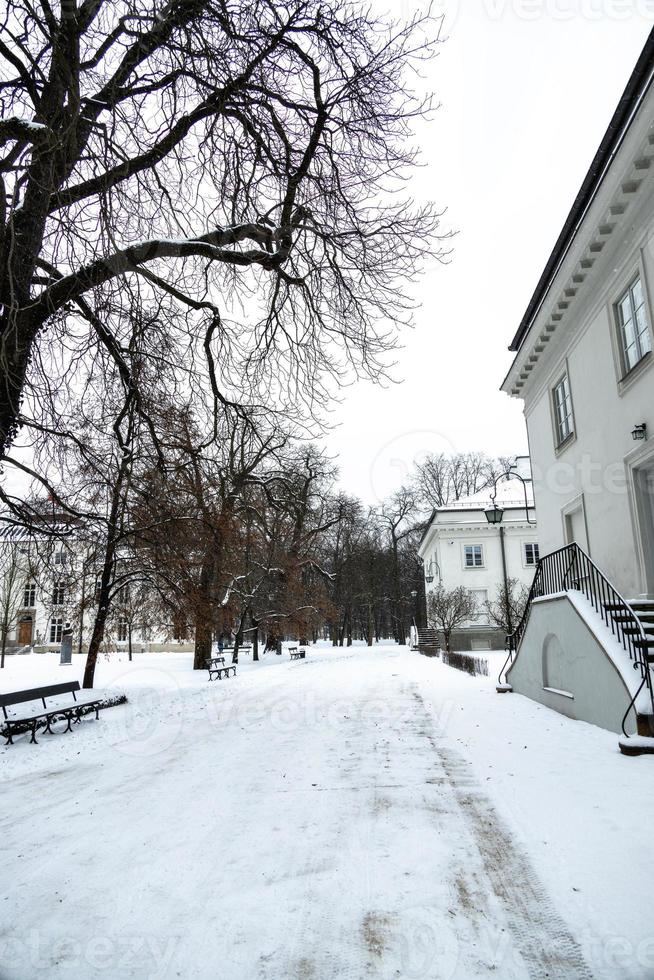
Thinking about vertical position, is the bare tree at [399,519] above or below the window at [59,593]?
above

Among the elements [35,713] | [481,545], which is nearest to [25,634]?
[481,545]

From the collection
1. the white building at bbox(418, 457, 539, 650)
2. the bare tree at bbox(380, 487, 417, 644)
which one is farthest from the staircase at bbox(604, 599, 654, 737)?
the bare tree at bbox(380, 487, 417, 644)

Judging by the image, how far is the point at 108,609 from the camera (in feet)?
53.6

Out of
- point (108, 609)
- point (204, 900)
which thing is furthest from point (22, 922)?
point (108, 609)

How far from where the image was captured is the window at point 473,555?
133 ft

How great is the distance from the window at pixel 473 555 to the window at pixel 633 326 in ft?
97.6

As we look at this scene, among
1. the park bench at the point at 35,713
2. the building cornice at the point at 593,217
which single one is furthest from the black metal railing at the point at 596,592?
the park bench at the point at 35,713

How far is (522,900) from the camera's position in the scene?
3.90m

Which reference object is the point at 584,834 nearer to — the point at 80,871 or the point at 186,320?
the point at 80,871

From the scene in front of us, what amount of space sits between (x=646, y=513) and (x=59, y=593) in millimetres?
12616

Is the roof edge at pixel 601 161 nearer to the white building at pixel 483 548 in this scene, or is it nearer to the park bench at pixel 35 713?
the park bench at pixel 35 713

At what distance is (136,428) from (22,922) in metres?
6.15

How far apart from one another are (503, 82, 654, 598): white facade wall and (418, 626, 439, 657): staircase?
847 inches

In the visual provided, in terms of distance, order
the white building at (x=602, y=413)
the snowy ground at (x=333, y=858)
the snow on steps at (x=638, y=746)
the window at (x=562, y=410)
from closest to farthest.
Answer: the snowy ground at (x=333, y=858) < the snow on steps at (x=638, y=746) < the white building at (x=602, y=413) < the window at (x=562, y=410)
